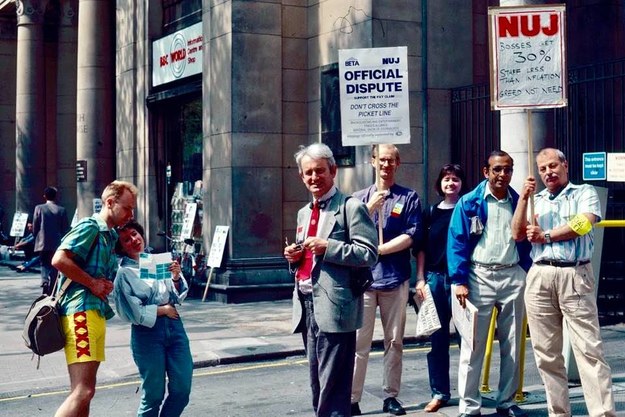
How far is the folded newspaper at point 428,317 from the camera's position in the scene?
7.39 meters

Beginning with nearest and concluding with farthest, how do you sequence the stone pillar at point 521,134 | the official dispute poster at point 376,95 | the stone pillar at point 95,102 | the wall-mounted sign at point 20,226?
the official dispute poster at point 376,95, the stone pillar at point 521,134, the stone pillar at point 95,102, the wall-mounted sign at point 20,226

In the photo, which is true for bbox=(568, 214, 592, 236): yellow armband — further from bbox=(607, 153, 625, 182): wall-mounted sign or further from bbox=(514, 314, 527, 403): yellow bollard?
bbox=(607, 153, 625, 182): wall-mounted sign

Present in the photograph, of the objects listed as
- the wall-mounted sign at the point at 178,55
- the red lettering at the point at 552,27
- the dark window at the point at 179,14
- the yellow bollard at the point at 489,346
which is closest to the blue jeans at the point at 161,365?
the yellow bollard at the point at 489,346

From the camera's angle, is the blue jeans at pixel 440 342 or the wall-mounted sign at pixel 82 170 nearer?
the blue jeans at pixel 440 342

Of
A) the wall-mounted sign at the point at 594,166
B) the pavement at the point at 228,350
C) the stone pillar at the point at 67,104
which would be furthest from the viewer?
the stone pillar at the point at 67,104

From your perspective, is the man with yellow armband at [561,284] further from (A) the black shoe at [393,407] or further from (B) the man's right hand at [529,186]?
(A) the black shoe at [393,407]

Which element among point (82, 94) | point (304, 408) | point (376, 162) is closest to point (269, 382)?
point (304, 408)

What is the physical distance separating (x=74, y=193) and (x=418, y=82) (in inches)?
661

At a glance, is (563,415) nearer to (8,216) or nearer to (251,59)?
(251,59)

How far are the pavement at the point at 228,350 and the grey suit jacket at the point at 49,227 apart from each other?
1784mm

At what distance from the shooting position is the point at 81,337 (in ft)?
19.4

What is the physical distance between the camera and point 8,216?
31359 millimetres

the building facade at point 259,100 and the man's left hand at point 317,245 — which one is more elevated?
the building facade at point 259,100

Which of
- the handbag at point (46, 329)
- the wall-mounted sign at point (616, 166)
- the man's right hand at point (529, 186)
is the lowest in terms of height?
the handbag at point (46, 329)
